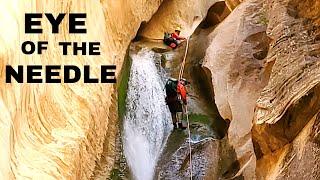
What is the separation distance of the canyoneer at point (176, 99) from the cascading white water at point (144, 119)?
0.32 m

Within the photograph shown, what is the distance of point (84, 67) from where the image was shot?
9398 mm

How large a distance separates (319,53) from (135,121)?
548 centimetres

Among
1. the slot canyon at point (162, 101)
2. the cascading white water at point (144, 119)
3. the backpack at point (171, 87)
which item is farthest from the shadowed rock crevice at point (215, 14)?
the backpack at point (171, 87)

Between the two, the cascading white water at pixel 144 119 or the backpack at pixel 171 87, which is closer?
the cascading white water at pixel 144 119

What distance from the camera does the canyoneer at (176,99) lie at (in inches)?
490

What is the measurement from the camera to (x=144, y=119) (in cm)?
1262

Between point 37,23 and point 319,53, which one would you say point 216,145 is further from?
point 37,23

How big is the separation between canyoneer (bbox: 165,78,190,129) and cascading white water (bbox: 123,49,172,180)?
0.32 metres

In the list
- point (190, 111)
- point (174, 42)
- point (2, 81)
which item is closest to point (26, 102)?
point (2, 81)

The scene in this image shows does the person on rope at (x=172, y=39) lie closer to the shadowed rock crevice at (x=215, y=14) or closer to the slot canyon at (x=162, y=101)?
the slot canyon at (x=162, y=101)

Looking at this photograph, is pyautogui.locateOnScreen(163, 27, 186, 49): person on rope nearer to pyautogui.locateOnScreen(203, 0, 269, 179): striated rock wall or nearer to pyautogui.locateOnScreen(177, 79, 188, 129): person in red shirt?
pyautogui.locateOnScreen(203, 0, 269, 179): striated rock wall

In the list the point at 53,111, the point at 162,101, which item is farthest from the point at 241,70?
the point at 53,111

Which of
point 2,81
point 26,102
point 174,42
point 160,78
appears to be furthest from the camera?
point 174,42

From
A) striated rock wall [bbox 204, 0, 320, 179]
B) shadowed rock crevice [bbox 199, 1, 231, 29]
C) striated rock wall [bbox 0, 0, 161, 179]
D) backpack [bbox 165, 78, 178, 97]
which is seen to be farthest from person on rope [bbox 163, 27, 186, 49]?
striated rock wall [bbox 0, 0, 161, 179]
